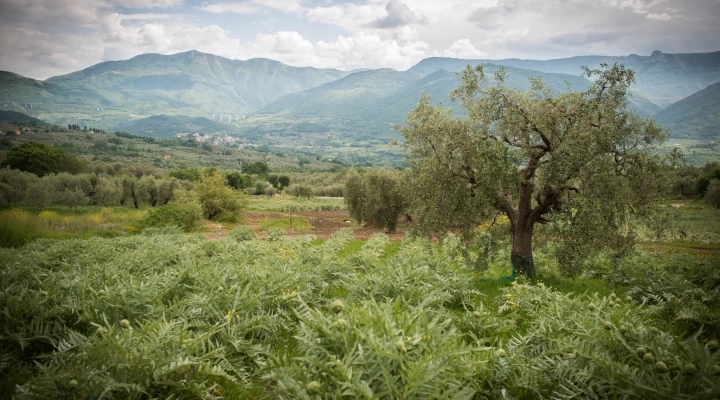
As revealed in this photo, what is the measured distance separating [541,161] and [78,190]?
72.3 metres

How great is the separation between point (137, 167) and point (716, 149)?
217 metres

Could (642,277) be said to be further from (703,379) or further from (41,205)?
(41,205)

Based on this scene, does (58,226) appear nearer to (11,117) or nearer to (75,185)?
(75,185)

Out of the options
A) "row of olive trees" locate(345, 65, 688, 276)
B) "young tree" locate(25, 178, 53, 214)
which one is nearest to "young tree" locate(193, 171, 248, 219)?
"young tree" locate(25, 178, 53, 214)

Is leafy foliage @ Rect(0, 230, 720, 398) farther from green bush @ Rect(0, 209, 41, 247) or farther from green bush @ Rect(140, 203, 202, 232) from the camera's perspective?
green bush @ Rect(140, 203, 202, 232)

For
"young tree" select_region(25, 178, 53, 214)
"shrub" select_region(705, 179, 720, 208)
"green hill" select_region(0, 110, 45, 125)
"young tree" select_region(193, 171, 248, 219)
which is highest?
"green hill" select_region(0, 110, 45, 125)

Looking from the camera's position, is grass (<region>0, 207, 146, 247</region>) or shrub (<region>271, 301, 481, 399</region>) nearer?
shrub (<region>271, 301, 481, 399</region>)

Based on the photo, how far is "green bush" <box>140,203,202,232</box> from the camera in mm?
45812

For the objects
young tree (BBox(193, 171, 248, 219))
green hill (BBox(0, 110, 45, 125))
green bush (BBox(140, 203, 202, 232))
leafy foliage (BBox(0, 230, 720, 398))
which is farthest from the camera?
green hill (BBox(0, 110, 45, 125))

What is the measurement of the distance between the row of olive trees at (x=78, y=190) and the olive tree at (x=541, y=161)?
60.0m

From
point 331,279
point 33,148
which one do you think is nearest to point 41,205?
point 33,148

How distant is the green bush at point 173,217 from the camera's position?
150ft

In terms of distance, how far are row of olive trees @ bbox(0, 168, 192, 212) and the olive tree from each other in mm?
60015

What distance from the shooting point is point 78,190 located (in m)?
61.2
